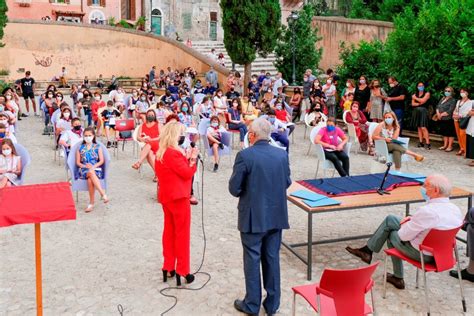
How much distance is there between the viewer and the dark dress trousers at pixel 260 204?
18.8ft

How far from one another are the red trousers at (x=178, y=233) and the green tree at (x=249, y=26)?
18441mm

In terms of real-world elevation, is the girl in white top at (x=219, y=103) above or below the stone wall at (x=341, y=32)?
below

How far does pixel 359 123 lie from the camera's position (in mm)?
14859

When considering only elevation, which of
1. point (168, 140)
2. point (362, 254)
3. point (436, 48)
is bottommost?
point (362, 254)

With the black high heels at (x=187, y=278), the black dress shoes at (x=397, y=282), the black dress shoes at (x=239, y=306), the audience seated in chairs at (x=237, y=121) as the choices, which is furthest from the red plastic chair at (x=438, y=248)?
the audience seated in chairs at (x=237, y=121)

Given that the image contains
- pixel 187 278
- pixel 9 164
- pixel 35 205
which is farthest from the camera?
pixel 9 164

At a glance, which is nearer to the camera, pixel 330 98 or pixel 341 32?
pixel 330 98

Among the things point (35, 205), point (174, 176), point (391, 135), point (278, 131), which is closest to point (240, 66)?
point (278, 131)

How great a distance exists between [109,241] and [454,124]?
32.3 feet

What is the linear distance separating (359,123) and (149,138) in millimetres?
5492

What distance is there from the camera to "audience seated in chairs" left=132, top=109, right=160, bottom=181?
37.5 feet

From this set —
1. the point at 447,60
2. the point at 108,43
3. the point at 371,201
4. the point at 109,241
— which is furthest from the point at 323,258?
the point at 108,43

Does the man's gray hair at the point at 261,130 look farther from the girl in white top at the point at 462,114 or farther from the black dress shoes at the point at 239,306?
the girl in white top at the point at 462,114

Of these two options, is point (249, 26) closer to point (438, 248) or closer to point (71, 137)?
point (71, 137)
